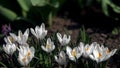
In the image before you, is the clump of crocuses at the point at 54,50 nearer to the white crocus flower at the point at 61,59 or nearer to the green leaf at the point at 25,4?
the white crocus flower at the point at 61,59

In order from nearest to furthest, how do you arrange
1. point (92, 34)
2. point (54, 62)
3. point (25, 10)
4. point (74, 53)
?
1. point (74, 53)
2. point (54, 62)
3. point (92, 34)
4. point (25, 10)

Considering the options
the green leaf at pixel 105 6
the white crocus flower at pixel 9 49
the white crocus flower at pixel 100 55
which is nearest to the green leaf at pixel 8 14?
the green leaf at pixel 105 6

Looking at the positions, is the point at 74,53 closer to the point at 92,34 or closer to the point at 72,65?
the point at 72,65

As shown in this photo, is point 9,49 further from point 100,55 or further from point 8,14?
point 8,14

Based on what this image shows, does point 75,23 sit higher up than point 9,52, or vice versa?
point 75,23

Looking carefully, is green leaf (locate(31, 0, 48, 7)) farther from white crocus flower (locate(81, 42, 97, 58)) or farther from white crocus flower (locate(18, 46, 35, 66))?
white crocus flower (locate(81, 42, 97, 58))

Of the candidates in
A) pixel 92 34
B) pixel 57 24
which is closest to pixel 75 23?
pixel 57 24
